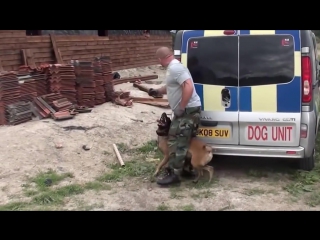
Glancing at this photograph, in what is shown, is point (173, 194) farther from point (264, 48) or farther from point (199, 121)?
point (264, 48)

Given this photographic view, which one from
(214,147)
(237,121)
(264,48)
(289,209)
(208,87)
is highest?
(264,48)

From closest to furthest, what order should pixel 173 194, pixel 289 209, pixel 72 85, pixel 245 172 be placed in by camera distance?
pixel 289 209
pixel 173 194
pixel 245 172
pixel 72 85

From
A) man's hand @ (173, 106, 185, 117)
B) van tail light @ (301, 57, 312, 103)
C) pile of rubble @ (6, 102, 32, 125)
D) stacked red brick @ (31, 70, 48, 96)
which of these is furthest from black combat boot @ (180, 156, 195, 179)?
stacked red brick @ (31, 70, 48, 96)

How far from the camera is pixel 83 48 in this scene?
13.0 m

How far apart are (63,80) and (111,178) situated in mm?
3523

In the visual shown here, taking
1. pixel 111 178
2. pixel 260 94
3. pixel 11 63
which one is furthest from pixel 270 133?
pixel 11 63

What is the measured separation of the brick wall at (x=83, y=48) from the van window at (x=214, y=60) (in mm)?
5557

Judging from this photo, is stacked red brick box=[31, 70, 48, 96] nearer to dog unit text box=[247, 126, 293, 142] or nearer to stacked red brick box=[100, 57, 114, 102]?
stacked red brick box=[100, 57, 114, 102]

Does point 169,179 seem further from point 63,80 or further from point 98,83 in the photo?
point 98,83

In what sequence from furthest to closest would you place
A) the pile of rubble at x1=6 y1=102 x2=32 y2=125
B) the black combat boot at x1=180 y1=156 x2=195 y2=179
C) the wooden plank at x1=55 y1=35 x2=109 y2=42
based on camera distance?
the wooden plank at x1=55 y1=35 x2=109 y2=42, the pile of rubble at x1=6 y1=102 x2=32 y2=125, the black combat boot at x1=180 y1=156 x2=195 y2=179

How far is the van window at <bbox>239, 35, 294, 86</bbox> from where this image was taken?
5.38m

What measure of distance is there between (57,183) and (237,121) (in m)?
2.59

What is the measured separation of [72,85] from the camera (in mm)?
8852
